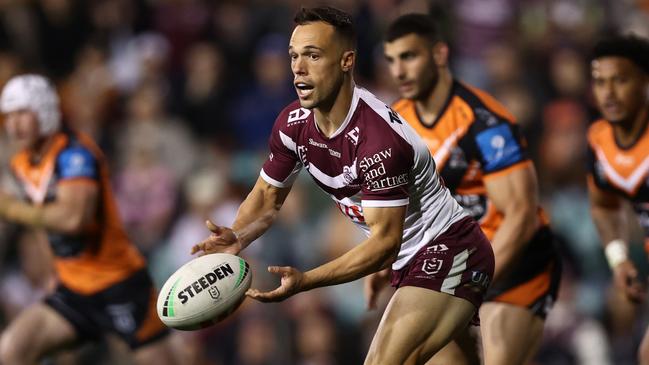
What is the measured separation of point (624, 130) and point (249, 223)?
2646 mm

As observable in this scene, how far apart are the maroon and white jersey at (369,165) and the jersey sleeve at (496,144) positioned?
1.07 metres

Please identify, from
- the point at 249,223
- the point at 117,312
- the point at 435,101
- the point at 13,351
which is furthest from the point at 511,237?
the point at 13,351

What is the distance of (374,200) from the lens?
549 cm

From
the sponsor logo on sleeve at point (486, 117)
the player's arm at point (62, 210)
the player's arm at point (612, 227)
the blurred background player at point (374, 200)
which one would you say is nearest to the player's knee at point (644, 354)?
the player's arm at point (612, 227)

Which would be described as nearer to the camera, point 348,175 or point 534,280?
point 348,175

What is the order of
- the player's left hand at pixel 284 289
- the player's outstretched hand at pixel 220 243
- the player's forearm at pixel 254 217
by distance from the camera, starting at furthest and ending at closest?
the player's forearm at pixel 254 217 < the player's outstretched hand at pixel 220 243 < the player's left hand at pixel 284 289

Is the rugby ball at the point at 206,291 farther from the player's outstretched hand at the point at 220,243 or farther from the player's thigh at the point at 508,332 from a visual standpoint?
the player's thigh at the point at 508,332

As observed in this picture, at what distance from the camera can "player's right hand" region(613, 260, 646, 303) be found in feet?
23.8

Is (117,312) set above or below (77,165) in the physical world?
below

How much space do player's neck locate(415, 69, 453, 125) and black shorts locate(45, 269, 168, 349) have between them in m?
2.56

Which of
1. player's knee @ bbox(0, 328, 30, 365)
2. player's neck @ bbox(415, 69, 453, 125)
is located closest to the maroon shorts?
player's neck @ bbox(415, 69, 453, 125)

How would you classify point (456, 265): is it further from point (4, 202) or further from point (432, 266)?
point (4, 202)

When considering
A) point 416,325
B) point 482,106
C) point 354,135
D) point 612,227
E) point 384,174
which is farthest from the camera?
point 612,227

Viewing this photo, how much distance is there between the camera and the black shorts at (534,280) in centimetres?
725
